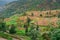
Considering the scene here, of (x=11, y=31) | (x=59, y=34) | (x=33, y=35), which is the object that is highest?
(x=59, y=34)

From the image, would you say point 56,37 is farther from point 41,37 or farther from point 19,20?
point 19,20

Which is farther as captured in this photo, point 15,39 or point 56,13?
point 56,13

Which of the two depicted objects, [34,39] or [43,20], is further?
[43,20]

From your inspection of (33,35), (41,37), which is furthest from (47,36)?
(33,35)

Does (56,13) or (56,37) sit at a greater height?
(56,37)

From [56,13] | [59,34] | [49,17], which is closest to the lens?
[59,34]

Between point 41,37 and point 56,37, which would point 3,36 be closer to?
point 41,37

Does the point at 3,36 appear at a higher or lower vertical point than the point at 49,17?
higher

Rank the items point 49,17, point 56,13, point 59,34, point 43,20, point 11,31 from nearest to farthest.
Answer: point 59,34, point 11,31, point 43,20, point 49,17, point 56,13

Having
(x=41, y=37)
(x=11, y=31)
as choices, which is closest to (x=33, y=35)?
(x=41, y=37)
